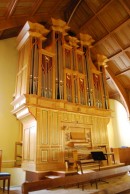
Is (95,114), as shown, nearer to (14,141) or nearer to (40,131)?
(40,131)

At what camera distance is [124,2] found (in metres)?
8.21

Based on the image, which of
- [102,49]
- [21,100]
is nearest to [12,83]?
[21,100]

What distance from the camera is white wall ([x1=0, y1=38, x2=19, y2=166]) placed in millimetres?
7469

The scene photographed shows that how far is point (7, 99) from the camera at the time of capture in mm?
7965

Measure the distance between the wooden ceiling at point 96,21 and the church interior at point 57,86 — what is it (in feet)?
0.13

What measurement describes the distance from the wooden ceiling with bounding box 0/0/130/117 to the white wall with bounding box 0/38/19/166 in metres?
0.67

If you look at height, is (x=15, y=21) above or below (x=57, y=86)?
above

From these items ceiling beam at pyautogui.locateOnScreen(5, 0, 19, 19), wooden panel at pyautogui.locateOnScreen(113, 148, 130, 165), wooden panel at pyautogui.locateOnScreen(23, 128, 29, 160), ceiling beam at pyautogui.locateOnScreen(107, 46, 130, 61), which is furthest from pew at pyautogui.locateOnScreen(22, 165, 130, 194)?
ceiling beam at pyautogui.locateOnScreen(107, 46, 130, 61)

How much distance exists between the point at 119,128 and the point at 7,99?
25.2ft

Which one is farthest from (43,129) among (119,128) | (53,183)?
(119,128)

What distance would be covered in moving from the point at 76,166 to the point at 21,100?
291 centimetres

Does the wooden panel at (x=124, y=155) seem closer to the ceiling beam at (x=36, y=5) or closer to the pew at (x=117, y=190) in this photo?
the pew at (x=117, y=190)

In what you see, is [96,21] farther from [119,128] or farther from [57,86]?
[119,128]

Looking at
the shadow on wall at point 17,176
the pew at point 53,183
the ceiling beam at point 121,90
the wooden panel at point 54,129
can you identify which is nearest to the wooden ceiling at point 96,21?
the ceiling beam at point 121,90
